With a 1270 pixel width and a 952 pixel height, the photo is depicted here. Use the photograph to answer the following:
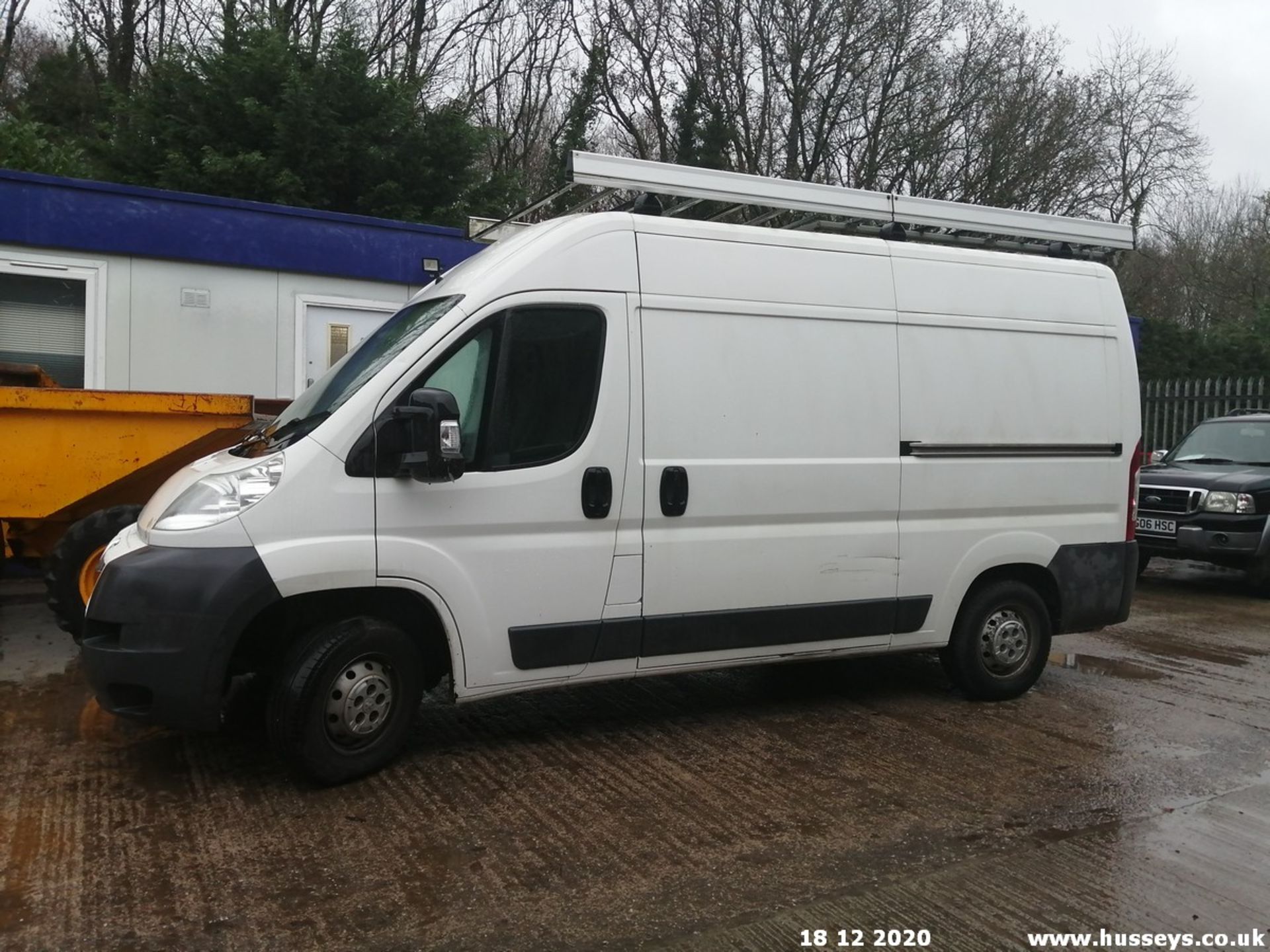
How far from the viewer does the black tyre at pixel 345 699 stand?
4320mm

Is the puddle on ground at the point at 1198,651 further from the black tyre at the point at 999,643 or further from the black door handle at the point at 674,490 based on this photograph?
the black door handle at the point at 674,490

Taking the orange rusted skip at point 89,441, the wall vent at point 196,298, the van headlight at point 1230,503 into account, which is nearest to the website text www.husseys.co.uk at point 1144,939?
the orange rusted skip at point 89,441

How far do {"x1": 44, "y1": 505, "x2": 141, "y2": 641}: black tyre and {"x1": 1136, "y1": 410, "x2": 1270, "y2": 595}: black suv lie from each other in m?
8.53

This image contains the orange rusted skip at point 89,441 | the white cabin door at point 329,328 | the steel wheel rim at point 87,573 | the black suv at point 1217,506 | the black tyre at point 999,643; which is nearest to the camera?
the black tyre at point 999,643

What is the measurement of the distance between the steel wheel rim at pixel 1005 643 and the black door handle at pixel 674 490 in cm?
210

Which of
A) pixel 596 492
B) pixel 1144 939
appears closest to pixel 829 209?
pixel 596 492

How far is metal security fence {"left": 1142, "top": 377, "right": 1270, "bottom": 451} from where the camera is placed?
16.0 metres

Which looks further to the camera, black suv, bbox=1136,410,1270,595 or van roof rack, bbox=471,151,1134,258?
black suv, bbox=1136,410,1270,595

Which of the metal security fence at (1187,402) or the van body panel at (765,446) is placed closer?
the van body panel at (765,446)

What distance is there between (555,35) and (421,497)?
80.1 feet

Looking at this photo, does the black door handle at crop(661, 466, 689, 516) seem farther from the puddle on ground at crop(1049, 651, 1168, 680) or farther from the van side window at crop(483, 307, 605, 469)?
the puddle on ground at crop(1049, 651, 1168, 680)

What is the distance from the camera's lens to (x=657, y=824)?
4.27 m

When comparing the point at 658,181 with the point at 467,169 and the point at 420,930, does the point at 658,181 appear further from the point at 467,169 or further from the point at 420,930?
the point at 467,169

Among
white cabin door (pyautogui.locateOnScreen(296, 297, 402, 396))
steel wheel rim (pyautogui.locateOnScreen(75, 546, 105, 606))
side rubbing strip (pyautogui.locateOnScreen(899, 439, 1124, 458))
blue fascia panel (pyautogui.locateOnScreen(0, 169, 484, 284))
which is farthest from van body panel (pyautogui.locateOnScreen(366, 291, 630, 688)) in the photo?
blue fascia panel (pyautogui.locateOnScreen(0, 169, 484, 284))
